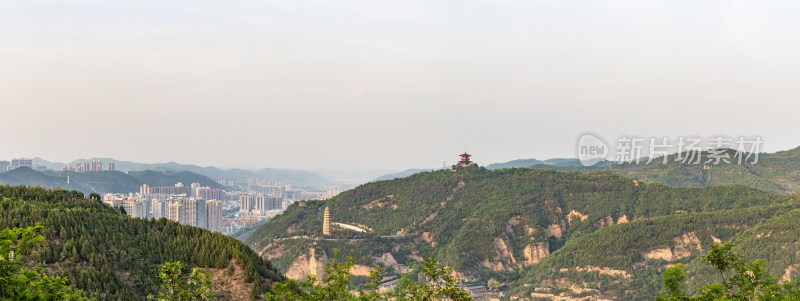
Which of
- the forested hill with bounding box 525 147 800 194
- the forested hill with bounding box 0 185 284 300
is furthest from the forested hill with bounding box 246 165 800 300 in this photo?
the forested hill with bounding box 0 185 284 300

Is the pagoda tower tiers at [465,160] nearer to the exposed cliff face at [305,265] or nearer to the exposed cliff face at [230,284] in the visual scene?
the exposed cliff face at [305,265]

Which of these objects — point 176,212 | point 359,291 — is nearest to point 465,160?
point 176,212

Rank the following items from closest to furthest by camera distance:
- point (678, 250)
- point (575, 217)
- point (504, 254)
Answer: point (678, 250) < point (504, 254) < point (575, 217)

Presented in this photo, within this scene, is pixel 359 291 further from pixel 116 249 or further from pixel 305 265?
pixel 305 265

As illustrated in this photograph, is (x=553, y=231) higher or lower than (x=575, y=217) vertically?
lower

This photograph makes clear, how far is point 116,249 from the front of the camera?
125ft

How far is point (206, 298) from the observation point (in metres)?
20.6

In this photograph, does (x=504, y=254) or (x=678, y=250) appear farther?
(x=504, y=254)

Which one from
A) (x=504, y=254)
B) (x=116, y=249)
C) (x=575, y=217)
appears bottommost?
(x=504, y=254)

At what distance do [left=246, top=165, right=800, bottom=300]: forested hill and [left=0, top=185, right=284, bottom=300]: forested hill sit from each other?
4027 centimetres

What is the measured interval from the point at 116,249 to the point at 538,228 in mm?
75438

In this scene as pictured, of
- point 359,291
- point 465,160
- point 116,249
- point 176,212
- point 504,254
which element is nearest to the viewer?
point 359,291

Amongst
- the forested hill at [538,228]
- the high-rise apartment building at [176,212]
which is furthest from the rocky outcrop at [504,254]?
the high-rise apartment building at [176,212]

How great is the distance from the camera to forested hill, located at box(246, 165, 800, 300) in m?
82.4
